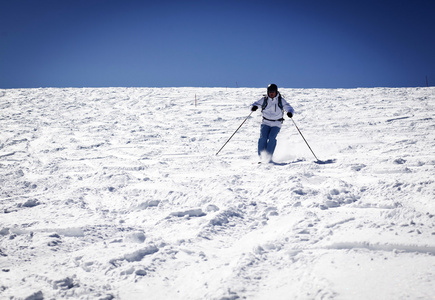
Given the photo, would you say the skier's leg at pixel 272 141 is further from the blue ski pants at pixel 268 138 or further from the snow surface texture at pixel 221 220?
Answer: the snow surface texture at pixel 221 220

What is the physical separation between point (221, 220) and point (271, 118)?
387cm

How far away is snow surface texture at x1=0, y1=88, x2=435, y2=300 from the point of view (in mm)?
2312

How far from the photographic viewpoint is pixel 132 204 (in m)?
4.21

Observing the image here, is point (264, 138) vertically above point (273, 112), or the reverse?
point (273, 112)

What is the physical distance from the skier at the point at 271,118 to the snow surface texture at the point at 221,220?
52cm

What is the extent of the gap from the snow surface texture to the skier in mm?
516

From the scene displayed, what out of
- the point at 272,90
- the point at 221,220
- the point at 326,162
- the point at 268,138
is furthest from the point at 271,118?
the point at 221,220

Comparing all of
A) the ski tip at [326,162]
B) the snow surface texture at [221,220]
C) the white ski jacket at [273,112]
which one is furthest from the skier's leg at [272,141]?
the ski tip at [326,162]

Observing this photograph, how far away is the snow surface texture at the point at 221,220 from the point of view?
231cm

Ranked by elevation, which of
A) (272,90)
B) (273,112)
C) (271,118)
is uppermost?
(272,90)

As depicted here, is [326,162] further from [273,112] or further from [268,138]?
[273,112]

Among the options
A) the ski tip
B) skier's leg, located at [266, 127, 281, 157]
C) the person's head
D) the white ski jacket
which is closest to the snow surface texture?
the ski tip

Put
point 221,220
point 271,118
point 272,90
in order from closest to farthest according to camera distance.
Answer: point 221,220
point 272,90
point 271,118

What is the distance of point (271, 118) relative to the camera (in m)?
6.79
